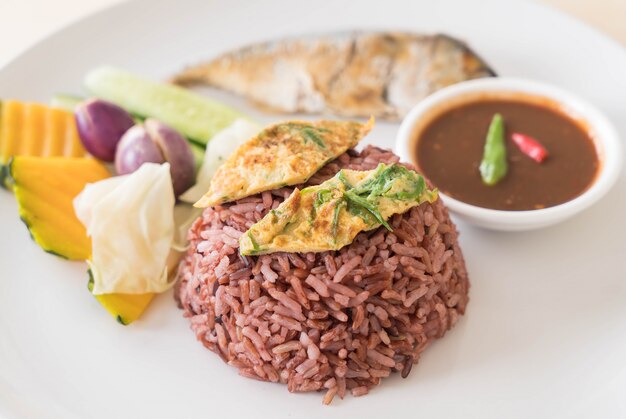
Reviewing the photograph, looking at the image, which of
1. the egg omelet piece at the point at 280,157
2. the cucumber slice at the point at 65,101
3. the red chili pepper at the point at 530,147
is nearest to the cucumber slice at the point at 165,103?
the cucumber slice at the point at 65,101

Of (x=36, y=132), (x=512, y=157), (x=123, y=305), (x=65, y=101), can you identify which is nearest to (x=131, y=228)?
(x=123, y=305)

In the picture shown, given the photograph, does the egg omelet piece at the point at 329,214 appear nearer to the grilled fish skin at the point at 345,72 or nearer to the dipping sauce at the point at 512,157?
the dipping sauce at the point at 512,157

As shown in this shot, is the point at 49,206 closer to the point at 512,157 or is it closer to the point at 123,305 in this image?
the point at 123,305

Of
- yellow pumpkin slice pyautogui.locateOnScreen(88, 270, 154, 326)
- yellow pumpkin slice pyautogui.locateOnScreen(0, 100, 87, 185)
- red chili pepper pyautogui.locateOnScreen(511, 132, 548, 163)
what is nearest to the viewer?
yellow pumpkin slice pyautogui.locateOnScreen(88, 270, 154, 326)

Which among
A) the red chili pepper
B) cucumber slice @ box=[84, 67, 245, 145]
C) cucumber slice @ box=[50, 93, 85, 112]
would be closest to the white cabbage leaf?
cucumber slice @ box=[84, 67, 245, 145]

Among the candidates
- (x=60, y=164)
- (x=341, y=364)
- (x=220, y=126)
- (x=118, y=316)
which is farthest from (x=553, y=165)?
(x=60, y=164)

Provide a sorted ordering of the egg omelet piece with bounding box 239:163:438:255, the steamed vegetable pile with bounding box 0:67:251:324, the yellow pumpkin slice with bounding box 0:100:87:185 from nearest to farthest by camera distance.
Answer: the egg omelet piece with bounding box 239:163:438:255
the steamed vegetable pile with bounding box 0:67:251:324
the yellow pumpkin slice with bounding box 0:100:87:185

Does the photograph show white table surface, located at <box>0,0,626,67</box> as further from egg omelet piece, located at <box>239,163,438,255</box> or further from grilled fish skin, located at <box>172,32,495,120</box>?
egg omelet piece, located at <box>239,163,438,255</box>
